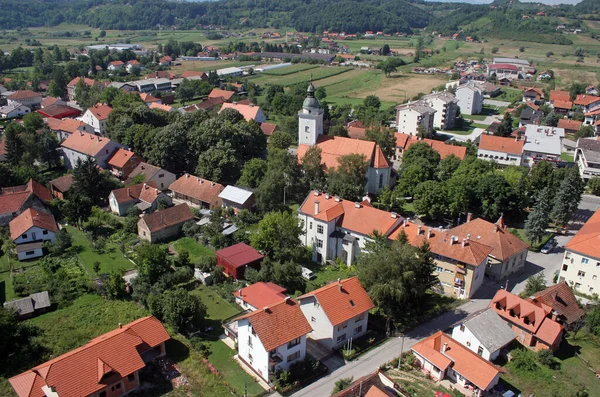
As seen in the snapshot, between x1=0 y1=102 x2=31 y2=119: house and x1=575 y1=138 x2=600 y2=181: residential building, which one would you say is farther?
x1=0 y1=102 x2=31 y2=119: house

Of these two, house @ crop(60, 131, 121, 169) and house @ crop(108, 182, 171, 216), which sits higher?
house @ crop(60, 131, 121, 169)

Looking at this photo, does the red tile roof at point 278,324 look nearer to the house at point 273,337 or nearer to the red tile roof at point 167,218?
the house at point 273,337

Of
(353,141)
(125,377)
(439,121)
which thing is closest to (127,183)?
(353,141)

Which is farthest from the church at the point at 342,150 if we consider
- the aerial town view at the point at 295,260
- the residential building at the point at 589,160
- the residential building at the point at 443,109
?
the residential building at the point at 443,109

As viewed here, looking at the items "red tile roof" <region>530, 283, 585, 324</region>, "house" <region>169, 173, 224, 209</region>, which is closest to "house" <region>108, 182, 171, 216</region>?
"house" <region>169, 173, 224, 209</region>

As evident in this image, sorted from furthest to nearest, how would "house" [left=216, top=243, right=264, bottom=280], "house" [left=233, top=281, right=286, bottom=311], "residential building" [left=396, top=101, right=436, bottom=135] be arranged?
"residential building" [left=396, top=101, right=436, bottom=135] < "house" [left=216, top=243, right=264, bottom=280] < "house" [left=233, top=281, right=286, bottom=311]

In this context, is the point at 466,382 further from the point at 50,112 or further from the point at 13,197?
the point at 50,112

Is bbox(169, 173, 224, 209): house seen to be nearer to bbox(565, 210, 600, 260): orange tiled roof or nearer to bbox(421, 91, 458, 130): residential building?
bbox(565, 210, 600, 260): orange tiled roof

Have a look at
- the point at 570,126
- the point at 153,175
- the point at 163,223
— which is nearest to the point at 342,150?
the point at 163,223
